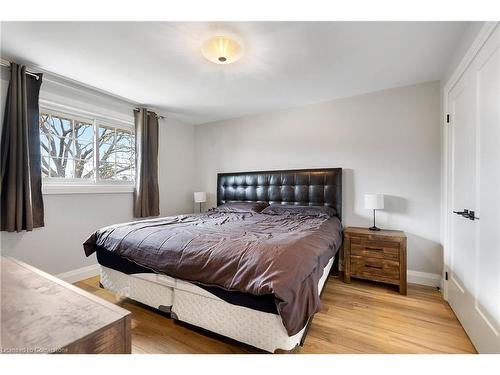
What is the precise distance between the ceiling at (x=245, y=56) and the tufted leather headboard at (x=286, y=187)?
3.61ft

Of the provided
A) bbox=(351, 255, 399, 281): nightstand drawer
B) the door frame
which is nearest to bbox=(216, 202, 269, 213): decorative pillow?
bbox=(351, 255, 399, 281): nightstand drawer

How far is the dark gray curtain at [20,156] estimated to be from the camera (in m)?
2.12

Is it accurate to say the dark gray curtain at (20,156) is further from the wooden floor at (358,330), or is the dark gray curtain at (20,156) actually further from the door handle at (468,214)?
the door handle at (468,214)

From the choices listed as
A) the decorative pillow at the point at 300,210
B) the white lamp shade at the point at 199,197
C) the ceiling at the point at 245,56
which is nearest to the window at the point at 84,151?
the ceiling at the point at 245,56

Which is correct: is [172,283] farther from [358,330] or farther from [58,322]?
[358,330]

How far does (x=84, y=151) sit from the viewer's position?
2904mm

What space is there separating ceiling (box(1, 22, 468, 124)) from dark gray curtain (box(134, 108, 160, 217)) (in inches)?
17.1

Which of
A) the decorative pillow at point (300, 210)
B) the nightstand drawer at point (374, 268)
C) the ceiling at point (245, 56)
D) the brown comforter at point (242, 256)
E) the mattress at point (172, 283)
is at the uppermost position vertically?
the ceiling at point (245, 56)

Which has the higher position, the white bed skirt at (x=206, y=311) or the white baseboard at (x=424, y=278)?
the white bed skirt at (x=206, y=311)

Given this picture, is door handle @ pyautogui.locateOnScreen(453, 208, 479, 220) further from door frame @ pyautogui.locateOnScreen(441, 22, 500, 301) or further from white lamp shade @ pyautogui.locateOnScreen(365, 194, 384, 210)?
white lamp shade @ pyautogui.locateOnScreen(365, 194, 384, 210)

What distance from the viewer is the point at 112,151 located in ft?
10.5
